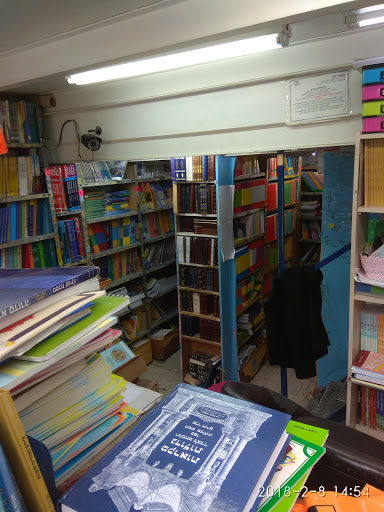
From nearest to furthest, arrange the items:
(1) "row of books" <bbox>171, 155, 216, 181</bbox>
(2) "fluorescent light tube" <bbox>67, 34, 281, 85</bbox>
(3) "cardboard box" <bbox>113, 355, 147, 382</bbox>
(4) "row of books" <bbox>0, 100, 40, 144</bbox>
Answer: (2) "fluorescent light tube" <bbox>67, 34, 281, 85</bbox>, (3) "cardboard box" <bbox>113, 355, 147, 382</bbox>, (4) "row of books" <bbox>0, 100, 40, 144</bbox>, (1) "row of books" <bbox>171, 155, 216, 181</bbox>

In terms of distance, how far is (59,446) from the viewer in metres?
0.82

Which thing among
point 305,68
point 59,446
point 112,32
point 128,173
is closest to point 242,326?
point 128,173

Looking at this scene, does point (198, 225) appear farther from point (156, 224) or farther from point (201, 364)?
point (201, 364)

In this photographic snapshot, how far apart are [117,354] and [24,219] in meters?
1.51

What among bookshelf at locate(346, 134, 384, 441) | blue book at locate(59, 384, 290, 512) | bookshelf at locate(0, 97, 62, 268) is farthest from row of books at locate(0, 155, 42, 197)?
blue book at locate(59, 384, 290, 512)

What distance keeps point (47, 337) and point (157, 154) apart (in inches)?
78.8

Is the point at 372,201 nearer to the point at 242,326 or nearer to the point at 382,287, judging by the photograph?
the point at 382,287

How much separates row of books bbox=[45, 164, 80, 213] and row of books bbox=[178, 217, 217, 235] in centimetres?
106

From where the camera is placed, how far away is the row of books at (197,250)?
3.58 m

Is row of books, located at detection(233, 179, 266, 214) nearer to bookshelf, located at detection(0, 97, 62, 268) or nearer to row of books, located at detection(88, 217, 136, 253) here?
row of books, located at detection(88, 217, 136, 253)

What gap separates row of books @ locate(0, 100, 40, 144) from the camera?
9.55 feet

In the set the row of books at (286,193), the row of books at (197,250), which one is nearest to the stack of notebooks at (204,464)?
the row of books at (197,250)

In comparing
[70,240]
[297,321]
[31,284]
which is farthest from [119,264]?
[31,284]

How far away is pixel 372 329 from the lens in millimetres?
2197
